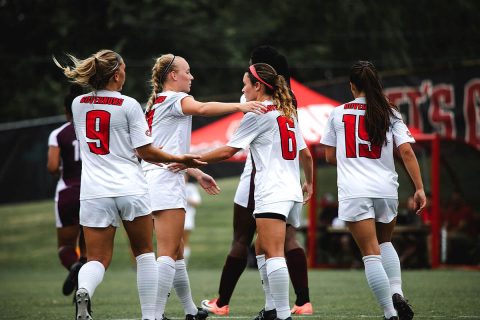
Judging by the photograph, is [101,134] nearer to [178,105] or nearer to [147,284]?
[178,105]

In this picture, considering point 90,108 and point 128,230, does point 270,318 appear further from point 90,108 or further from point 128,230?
point 90,108

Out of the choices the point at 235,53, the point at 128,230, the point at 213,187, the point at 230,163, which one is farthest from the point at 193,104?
the point at 235,53

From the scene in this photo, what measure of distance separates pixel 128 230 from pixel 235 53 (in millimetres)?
19794

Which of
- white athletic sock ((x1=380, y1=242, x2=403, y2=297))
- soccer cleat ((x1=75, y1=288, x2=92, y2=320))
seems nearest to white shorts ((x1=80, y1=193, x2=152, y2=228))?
soccer cleat ((x1=75, y1=288, x2=92, y2=320))

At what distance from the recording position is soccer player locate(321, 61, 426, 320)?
7016 millimetres

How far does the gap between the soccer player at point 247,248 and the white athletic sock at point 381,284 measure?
1500 mm

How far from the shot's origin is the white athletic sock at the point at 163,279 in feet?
23.2

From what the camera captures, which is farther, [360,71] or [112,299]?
[112,299]

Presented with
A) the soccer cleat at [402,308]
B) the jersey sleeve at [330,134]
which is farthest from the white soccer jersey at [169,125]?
the soccer cleat at [402,308]

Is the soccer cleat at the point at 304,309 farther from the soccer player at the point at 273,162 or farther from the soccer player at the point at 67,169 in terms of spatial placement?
the soccer player at the point at 67,169

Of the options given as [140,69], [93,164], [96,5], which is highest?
[96,5]

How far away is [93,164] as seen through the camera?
256 inches

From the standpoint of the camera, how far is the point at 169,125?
7285 millimetres

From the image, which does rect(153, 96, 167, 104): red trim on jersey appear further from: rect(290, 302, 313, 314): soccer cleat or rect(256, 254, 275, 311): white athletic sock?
rect(290, 302, 313, 314): soccer cleat
